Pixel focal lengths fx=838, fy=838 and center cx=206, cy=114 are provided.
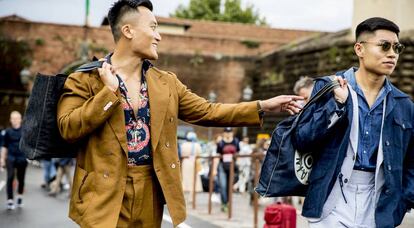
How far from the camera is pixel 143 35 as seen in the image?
15.0 ft

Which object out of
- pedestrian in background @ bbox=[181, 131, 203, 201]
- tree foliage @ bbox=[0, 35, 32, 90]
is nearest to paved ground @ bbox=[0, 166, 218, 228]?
pedestrian in background @ bbox=[181, 131, 203, 201]

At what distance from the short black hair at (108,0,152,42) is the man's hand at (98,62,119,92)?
13.3 inches

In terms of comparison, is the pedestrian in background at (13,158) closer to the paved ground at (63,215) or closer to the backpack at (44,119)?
the paved ground at (63,215)

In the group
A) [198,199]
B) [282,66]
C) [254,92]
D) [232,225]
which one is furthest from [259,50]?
[232,225]

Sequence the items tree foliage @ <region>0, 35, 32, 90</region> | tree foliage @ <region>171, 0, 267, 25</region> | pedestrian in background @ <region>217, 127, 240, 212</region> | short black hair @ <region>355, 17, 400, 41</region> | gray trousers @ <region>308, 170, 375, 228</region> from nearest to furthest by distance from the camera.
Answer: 1. gray trousers @ <region>308, 170, 375, 228</region>
2. short black hair @ <region>355, 17, 400, 41</region>
3. pedestrian in background @ <region>217, 127, 240, 212</region>
4. tree foliage @ <region>0, 35, 32, 90</region>
5. tree foliage @ <region>171, 0, 267, 25</region>

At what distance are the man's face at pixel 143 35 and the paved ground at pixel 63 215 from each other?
442 centimetres

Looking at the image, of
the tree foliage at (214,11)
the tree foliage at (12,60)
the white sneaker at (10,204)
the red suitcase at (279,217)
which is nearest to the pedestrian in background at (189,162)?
the white sneaker at (10,204)

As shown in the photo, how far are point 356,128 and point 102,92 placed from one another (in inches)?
53.7

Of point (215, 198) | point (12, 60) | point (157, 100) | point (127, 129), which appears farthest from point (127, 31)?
point (12, 60)

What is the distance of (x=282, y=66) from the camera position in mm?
39750

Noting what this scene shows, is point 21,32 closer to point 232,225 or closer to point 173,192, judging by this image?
point 232,225

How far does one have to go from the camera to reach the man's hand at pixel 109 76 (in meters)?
4.32

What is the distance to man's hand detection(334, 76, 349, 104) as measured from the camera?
4419 millimetres

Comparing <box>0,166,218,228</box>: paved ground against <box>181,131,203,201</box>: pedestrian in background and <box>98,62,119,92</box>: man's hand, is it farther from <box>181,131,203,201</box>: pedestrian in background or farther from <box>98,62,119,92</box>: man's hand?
<box>98,62,119,92</box>: man's hand
